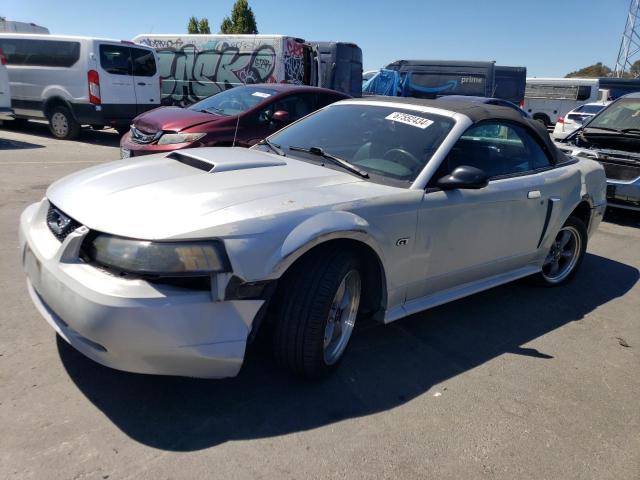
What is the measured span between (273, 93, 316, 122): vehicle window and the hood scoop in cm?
425

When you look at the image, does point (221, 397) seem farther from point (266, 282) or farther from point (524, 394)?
point (524, 394)

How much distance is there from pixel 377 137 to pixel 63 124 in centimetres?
1009

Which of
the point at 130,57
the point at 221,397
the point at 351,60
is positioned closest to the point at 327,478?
the point at 221,397

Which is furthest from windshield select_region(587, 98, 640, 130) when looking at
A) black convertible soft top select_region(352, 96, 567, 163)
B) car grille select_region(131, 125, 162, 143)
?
car grille select_region(131, 125, 162, 143)

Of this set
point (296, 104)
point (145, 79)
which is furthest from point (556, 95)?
point (296, 104)

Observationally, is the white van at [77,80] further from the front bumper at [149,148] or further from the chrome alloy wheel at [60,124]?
the front bumper at [149,148]

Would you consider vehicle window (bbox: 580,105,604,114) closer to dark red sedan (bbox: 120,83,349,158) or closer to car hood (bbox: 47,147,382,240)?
dark red sedan (bbox: 120,83,349,158)

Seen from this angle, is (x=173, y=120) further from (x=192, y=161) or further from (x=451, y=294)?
(x=451, y=294)

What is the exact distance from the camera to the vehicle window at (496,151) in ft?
11.4

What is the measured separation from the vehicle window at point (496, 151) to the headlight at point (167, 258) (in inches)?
61.2

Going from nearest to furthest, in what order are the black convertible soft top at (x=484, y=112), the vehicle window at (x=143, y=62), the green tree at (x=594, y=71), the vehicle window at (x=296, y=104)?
the black convertible soft top at (x=484, y=112) < the vehicle window at (x=296, y=104) < the vehicle window at (x=143, y=62) < the green tree at (x=594, y=71)

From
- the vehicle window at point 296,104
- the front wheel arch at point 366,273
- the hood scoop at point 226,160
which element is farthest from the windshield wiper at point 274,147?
the vehicle window at point 296,104

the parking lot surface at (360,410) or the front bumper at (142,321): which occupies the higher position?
the front bumper at (142,321)

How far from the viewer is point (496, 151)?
3.94 metres
